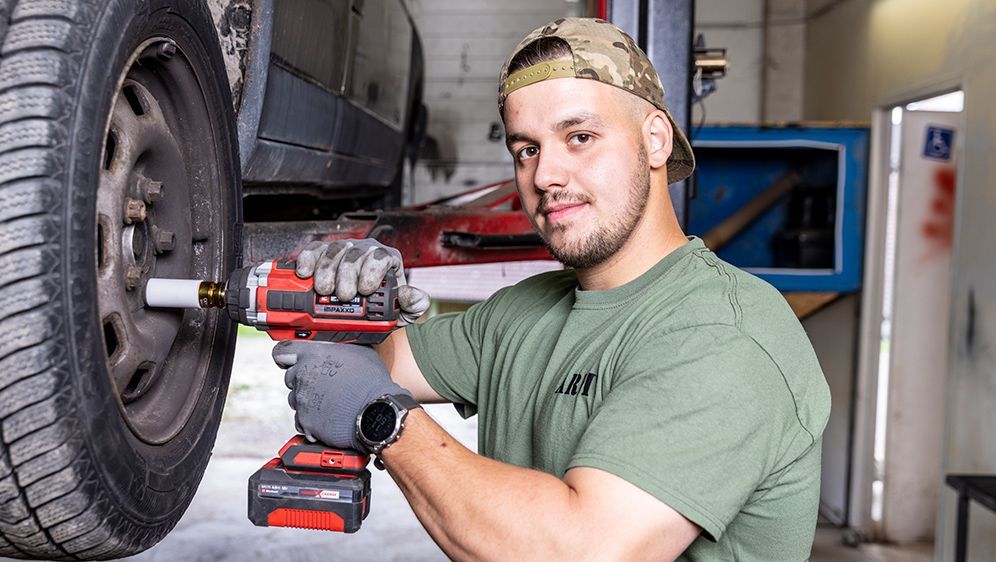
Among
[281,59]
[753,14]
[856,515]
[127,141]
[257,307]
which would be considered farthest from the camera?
[753,14]

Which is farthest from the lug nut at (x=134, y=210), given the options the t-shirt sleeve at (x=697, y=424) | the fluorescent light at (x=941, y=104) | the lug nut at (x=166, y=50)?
the fluorescent light at (x=941, y=104)

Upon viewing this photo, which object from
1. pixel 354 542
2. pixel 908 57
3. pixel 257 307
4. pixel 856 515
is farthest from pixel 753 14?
pixel 257 307

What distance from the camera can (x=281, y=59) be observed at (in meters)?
1.77

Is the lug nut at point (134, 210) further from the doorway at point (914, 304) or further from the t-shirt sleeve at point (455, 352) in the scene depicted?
the doorway at point (914, 304)

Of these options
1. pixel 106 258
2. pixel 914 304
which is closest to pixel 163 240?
pixel 106 258

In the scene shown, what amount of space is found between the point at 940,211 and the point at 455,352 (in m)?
4.05

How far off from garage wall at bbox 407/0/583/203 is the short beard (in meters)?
5.22

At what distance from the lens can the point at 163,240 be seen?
1.39 m

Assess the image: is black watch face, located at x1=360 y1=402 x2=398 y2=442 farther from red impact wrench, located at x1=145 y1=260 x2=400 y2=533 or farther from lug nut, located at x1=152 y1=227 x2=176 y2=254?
lug nut, located at x1=152 y1=227 x2=176 y2=254

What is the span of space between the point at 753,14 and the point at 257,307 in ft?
19.2

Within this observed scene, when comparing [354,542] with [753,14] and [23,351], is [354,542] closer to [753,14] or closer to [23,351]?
[23,351]

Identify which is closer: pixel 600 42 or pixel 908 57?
pixel 600 42

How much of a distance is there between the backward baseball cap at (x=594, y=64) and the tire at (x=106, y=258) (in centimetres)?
49

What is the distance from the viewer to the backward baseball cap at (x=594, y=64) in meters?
1.40
